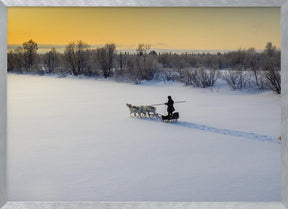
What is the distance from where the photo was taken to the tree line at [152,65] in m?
12.4

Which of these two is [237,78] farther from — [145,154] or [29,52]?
[145,154]

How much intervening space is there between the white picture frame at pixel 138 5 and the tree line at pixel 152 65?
319 inches

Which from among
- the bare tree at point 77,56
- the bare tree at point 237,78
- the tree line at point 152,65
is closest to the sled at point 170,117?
the tree line at point 152,65

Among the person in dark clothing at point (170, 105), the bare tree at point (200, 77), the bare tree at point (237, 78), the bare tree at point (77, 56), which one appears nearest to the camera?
the person in dark clothing at point (170, 105)

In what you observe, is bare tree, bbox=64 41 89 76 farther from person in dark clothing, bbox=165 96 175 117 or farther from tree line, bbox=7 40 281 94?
person in dark clothing, bbox=165 96 175 117

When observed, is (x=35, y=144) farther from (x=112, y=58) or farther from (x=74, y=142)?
(x=112, y=58)

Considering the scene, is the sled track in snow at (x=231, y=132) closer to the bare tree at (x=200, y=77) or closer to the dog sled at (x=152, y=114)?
the dog sled at (x=152, y=114)

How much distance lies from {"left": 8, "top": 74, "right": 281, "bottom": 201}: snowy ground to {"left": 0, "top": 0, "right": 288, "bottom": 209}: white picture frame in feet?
1.52

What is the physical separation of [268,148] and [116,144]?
8.69 feet

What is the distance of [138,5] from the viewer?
3270mm

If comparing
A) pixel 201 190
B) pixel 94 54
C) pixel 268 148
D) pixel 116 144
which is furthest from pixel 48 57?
pixel 201 190

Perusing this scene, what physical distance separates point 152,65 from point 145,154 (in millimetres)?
10307

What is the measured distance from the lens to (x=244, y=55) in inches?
565

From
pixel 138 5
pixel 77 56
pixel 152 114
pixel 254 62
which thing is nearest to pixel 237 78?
pixel 254 62
